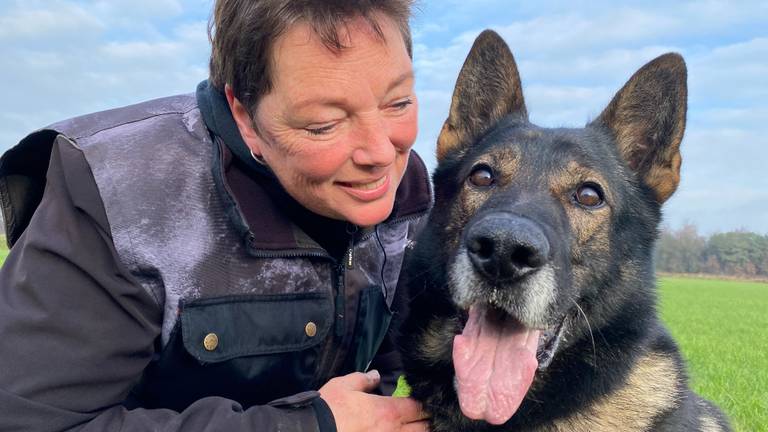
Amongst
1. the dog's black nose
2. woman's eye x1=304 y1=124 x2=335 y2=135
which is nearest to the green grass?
the dog's black nose

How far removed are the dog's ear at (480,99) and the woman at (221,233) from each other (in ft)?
1.56

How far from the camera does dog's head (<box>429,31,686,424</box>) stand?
2.38 m

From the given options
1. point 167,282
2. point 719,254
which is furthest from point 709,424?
point 719,254

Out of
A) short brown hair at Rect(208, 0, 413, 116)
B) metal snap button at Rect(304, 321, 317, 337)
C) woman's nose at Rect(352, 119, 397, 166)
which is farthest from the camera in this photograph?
metal snap button at Rect(304, 321, 317, 337)

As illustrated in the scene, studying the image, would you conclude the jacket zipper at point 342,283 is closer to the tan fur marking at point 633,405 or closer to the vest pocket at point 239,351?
the vest pocket at point 239,351

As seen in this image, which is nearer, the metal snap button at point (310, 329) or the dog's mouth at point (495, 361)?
the dog's mouth at point (495, 361)

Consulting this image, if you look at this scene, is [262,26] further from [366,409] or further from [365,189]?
[366,409]

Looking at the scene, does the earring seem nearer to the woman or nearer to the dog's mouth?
the woman

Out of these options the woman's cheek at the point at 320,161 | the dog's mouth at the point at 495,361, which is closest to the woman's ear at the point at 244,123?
the woman's cheek at the point at 320,161

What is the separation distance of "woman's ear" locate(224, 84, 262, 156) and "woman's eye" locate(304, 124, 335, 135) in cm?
28

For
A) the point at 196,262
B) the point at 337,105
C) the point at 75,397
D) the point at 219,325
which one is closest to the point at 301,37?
the point at 337,105

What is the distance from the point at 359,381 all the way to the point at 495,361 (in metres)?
0.71

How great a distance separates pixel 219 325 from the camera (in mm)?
2596

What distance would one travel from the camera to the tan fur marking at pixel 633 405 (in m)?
2.71
